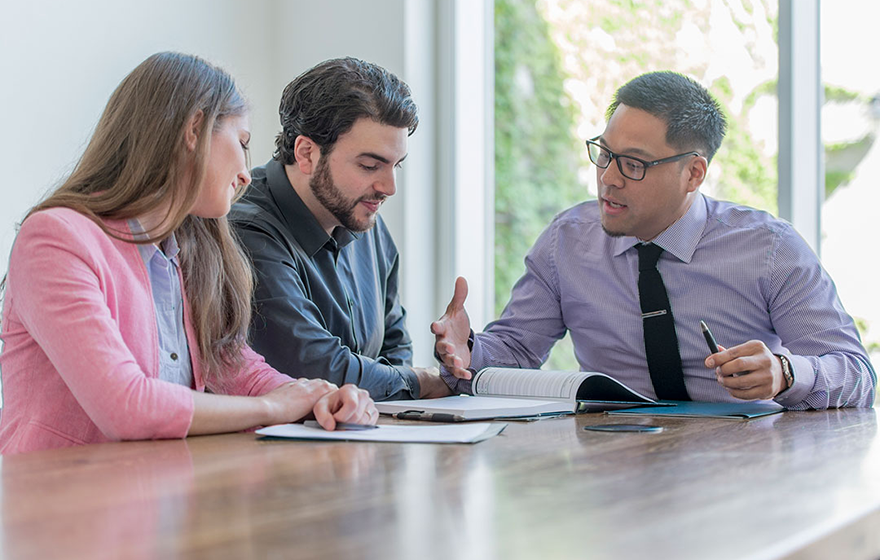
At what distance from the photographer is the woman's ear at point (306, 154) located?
223 cm

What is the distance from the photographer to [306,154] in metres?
2.24

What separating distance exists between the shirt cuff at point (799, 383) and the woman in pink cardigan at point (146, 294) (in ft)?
2.63

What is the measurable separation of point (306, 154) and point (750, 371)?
3.89 ft

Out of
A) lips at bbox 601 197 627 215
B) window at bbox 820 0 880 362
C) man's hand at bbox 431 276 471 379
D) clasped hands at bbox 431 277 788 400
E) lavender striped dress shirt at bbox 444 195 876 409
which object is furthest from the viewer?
window at bbox 820 0 880 362

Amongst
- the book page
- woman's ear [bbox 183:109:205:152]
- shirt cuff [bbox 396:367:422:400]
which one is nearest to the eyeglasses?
the book page

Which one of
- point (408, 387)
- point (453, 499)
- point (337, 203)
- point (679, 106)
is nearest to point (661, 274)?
point (679, 106)

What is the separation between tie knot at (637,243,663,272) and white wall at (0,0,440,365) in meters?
1.29

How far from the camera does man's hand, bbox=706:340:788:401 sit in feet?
5.26

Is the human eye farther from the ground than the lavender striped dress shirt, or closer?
farther from the ground

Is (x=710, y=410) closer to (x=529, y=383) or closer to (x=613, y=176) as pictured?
(x=529, y=383)

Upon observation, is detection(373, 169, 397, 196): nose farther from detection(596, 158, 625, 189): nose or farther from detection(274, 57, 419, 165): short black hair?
detection(596, 158, 625, 189): nose

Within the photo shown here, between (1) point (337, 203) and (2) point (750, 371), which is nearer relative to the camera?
(2) point (750, 371)

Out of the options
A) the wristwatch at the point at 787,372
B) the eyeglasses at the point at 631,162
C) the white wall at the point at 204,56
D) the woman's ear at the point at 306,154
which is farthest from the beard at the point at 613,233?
the white wall at the point at 204,56

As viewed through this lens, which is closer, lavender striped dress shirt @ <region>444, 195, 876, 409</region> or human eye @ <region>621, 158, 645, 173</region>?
lavender striped dress shirt @ <region>444, 195, 876, 409</region>
